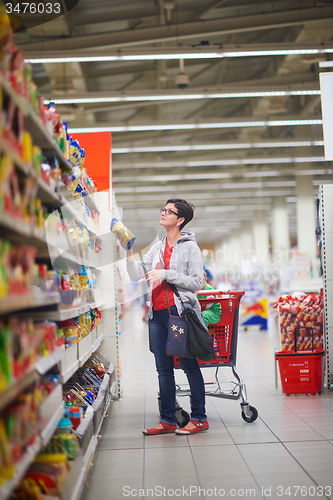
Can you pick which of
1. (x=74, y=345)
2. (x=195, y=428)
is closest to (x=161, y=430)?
(x=195, y=428)

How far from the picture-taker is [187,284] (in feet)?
13.3

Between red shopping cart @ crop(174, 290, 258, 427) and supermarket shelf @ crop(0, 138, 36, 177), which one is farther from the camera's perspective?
red shopping cart @ crop(174, 290, 258, 427)

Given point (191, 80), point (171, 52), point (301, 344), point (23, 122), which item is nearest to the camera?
point (23, 122)

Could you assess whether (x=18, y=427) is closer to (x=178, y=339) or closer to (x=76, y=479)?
(x=76, y=479)

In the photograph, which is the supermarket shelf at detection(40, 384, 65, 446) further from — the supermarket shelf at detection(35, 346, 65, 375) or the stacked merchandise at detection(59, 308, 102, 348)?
the stacked merchandise at detection(59, 308, 102, 348)

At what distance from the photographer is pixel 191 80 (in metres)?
12.7

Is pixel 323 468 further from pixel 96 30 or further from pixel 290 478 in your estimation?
pixel 96 30

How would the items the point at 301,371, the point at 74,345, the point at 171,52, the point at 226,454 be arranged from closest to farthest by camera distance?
the point at 74,345
the point at 226,454
the point at 301,371
the point at 171,52

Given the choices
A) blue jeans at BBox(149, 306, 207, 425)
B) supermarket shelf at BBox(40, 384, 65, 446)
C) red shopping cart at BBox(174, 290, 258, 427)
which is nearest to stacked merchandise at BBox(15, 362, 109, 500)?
supermarket shelf at BBox(40, 384, 65, 446)

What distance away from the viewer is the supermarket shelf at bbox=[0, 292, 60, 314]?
65.8 inches

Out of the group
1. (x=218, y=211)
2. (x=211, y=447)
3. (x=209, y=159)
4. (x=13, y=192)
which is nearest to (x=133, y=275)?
(x=211, y=447)

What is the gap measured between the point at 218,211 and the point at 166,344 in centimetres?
2374

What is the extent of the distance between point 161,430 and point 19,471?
8.22ft

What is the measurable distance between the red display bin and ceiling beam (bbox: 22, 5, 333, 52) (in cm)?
545
